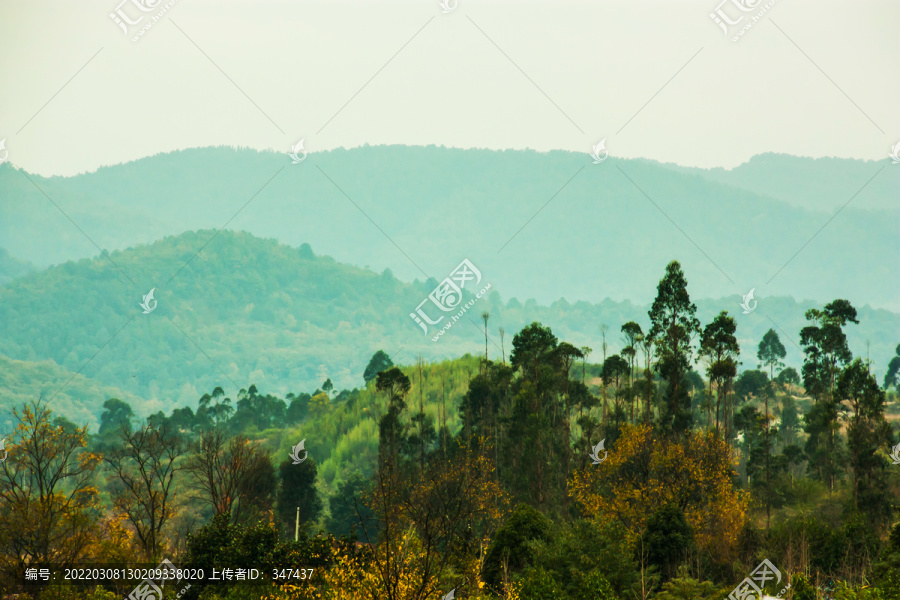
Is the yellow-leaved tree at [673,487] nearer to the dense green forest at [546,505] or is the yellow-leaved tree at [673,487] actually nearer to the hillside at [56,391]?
the dense green forest at [546,505]

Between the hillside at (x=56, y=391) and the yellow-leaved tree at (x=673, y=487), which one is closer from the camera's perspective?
the yellow-leaved tree at (x=673, y=487)

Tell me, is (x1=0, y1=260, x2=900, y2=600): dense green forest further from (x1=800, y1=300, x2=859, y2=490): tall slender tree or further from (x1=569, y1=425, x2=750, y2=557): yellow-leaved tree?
(x1=800, y1=300, x2=859, y2=490): tall slender tree

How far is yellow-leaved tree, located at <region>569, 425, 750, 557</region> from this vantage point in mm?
37303

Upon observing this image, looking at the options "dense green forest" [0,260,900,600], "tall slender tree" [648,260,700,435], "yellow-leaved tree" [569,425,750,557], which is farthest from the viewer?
"tall slender tree" [648,260,700,435]

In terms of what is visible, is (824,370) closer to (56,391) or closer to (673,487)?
(673,487)

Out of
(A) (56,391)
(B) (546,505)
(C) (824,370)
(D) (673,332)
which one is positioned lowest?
(B) (546,505)

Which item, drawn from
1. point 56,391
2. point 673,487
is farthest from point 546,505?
point 56,391

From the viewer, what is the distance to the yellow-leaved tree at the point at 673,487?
37.3 metres

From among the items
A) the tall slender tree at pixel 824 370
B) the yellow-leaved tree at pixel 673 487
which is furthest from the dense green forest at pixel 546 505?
the tall slender tree at pixel 824 370

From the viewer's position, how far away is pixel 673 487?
3828cm

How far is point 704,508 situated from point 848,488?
1512 cm

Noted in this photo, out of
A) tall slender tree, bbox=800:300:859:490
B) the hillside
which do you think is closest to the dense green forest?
tall slender tree, bbox=800:300:859:490

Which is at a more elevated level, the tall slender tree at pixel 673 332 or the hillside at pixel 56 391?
the hillside at pixel 56 391

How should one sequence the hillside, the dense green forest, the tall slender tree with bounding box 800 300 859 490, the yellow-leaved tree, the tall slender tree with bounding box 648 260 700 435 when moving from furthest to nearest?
the hillside < the tall slender tree with bounding box 800 300 859 490 < the tall slender tree with bounding box 648 260 700 435 < the yellow-leaved tree < the dense green forest
